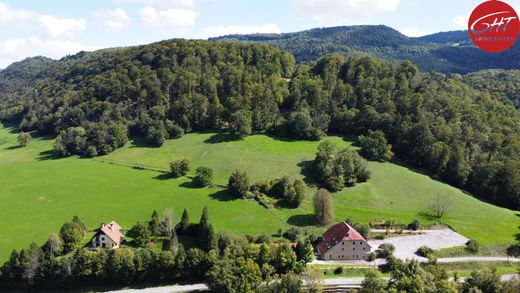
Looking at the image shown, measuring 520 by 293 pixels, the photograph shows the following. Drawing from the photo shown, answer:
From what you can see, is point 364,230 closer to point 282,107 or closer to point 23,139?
point 282,107

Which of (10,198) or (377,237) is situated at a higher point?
(10,198)

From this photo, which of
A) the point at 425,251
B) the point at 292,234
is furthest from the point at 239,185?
the point at 425,251

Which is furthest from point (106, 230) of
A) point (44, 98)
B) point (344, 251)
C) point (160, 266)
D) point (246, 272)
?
point (44, 98)

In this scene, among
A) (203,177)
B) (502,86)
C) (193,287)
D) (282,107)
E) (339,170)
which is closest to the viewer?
(193,287)

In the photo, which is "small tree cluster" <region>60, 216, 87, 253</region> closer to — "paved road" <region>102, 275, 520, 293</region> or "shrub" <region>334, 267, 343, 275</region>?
"paved road" <region>102, 275, 520, 293</region>

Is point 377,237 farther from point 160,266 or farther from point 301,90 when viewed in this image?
point 301,90

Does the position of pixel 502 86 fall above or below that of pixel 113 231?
above

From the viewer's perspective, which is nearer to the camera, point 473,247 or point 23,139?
point 473,247

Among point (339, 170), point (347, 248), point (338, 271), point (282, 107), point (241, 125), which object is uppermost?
point (282, 107)
